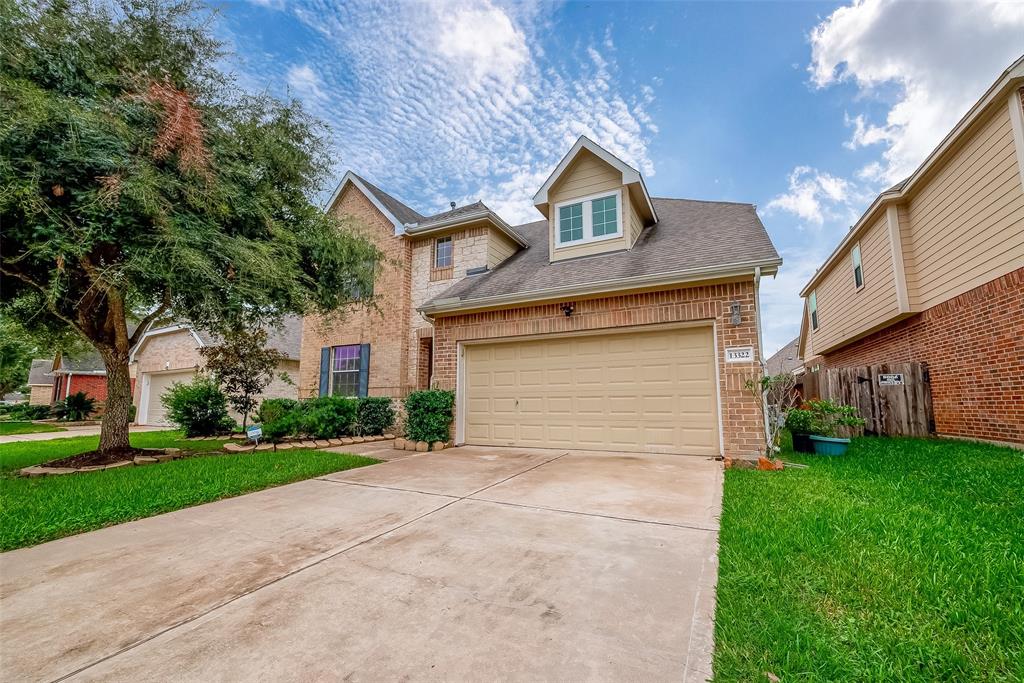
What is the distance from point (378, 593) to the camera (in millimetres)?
A: 2475

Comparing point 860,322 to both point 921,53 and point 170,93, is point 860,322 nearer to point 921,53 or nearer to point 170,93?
point 921,53

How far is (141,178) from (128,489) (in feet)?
12.8

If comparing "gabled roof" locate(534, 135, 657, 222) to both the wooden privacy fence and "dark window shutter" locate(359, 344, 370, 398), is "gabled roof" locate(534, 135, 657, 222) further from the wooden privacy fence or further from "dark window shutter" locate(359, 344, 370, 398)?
"dark window shutter" locate(359, 344, 370, 398)

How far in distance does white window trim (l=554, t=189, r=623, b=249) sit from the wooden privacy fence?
6.18m

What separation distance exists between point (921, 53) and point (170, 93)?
13206 millimetres

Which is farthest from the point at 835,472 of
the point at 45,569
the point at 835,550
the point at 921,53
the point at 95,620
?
the point at 921,53

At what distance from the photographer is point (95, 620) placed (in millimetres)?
2236

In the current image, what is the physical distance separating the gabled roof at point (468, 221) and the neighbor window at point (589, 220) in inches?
79.1

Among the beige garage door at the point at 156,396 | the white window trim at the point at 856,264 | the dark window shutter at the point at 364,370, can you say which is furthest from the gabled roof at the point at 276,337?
the white window trim at the point at 856,264

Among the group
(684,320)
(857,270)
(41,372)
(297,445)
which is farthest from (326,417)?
(41,372)

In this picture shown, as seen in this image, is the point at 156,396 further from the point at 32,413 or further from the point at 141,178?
the point at 141,178

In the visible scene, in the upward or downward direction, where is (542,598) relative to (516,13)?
downward

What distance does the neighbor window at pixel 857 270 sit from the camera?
10.9 metres

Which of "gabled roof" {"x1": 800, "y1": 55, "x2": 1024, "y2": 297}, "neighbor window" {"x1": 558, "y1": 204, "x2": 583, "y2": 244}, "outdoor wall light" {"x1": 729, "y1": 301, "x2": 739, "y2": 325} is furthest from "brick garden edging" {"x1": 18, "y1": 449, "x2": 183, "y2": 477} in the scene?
"gabled roof" {"x1": 800, "y1": 55, "x2": 1024, "y2": 297}
